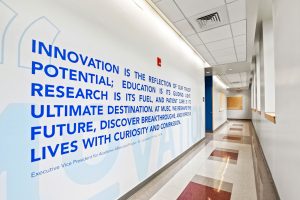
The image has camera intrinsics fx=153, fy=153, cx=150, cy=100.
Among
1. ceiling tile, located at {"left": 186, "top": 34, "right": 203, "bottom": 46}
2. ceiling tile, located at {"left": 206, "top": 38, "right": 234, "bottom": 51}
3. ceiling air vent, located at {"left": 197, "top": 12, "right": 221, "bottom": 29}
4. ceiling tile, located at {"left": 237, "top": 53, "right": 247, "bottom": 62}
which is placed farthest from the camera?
ceiling tile, located at {"left": 237, "top": 53, "right": 247, "bottom": 62}

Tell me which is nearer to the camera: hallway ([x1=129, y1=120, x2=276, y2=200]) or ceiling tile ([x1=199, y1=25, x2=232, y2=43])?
hallway ([x1=129, y1=120, x2=276, y2=200])

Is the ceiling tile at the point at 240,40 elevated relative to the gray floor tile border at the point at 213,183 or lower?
elevated

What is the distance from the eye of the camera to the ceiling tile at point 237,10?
2449 millimetres

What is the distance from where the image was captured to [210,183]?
255cm

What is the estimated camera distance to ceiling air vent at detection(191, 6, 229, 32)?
8.70 feet

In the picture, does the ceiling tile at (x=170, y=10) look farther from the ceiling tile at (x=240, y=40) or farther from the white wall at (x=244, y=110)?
the white wall at (x=244, y=110)

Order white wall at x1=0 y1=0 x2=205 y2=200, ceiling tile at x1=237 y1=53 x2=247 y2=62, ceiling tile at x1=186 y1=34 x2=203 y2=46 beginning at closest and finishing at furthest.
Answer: white wall at x1=0 y1=0 x2=205 y2=200
ceiling tile at x1=186 y1=34 x2=203 y2=46
ceiling tile at x1=237 y1=53 x2=247 y2=62

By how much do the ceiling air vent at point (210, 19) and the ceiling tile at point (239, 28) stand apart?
24cm

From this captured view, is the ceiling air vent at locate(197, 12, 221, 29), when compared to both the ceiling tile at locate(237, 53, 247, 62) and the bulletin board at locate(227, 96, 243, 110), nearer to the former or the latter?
the ceiling tile at locate(237, 53, 247, 62)

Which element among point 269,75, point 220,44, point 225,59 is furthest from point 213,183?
point 225,59

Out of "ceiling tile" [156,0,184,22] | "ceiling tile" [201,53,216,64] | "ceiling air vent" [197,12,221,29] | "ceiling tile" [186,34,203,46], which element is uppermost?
"ceiling tile" [156,0,184,22]

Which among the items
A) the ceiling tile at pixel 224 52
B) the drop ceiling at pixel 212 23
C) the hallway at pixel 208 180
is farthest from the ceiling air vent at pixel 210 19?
the hallway at pixel 208 180

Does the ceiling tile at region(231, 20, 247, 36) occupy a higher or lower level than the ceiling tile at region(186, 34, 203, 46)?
higher

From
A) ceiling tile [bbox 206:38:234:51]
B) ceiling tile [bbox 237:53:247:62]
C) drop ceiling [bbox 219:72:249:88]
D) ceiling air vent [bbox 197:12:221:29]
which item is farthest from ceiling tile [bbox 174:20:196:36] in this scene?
drop ceiling [bbox 219:72:249:88]
